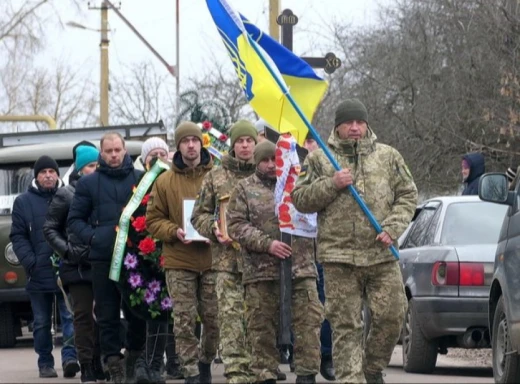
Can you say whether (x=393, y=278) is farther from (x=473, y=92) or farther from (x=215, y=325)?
(x=473, y=92)

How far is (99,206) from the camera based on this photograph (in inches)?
476

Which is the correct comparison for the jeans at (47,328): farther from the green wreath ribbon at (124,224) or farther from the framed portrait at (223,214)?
the framed portrait at (223,214)

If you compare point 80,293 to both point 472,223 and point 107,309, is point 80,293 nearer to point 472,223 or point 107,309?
point 107,309

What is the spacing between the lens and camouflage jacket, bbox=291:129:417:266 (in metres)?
9.78

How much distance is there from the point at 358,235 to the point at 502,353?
1734 millimetres

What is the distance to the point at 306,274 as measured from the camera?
35.5ft

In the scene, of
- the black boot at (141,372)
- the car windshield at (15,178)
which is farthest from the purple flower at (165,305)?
the car windshield at (15,178)

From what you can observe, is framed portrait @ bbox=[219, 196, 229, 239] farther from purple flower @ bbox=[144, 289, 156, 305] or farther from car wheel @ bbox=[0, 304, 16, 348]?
car wheel @ bbox=[0, 304, 16, 348]

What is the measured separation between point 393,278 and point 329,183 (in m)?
0.76

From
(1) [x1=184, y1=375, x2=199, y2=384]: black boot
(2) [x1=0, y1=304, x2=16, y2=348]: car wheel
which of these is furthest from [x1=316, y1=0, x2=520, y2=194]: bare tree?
(1) [x1=184, y1=375, x2=199, y2=384]: black boot

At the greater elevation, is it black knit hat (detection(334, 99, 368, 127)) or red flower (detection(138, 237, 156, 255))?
black knit hat (detection(334, 99, 368, 127))

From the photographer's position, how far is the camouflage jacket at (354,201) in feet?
32.1

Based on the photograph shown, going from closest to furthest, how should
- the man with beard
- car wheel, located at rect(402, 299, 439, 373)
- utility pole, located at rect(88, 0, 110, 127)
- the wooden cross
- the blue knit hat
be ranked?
the man with beard < car wheel, located at rect(402, 299, 439, 373) < the blue knit hat < the wooden cross < utility pole, located at rect(88, 0, 110, 127)

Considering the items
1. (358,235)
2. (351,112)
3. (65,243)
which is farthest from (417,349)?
(351,112)
